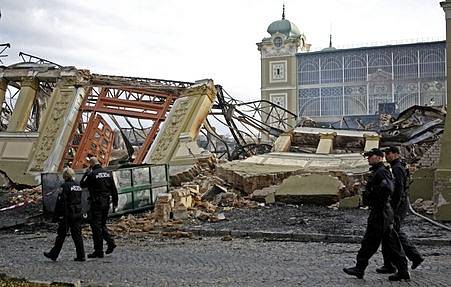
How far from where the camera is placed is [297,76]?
212 ft

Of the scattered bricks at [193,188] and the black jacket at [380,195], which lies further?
the scattered bricks at [193,188]

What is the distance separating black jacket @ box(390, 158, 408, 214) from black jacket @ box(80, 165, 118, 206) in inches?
181

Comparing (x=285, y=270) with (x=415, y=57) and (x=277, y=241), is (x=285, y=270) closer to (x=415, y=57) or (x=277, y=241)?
(x=277, y=241)

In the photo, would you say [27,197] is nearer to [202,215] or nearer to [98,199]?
[202,215]

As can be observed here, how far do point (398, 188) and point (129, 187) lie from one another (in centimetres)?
936

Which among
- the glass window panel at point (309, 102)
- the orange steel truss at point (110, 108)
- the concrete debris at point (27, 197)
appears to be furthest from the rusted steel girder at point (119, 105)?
the glass window panel at point (309, 102)

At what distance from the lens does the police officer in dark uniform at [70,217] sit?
9.41 meters

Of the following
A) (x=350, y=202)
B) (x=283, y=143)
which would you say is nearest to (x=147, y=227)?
(x=350, y=202)

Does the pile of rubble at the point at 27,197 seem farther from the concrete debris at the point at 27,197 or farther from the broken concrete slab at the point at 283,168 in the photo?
the broken concrete slab at the point at 283,168

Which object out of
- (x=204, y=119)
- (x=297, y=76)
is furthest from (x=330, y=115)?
(x=204, y=119)

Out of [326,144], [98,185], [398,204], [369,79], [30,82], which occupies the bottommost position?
[398,204]

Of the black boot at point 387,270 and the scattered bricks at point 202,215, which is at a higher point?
the black boot at point 387,270

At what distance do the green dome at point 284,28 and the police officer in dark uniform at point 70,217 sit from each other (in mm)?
59813

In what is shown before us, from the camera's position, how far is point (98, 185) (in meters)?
9.89
